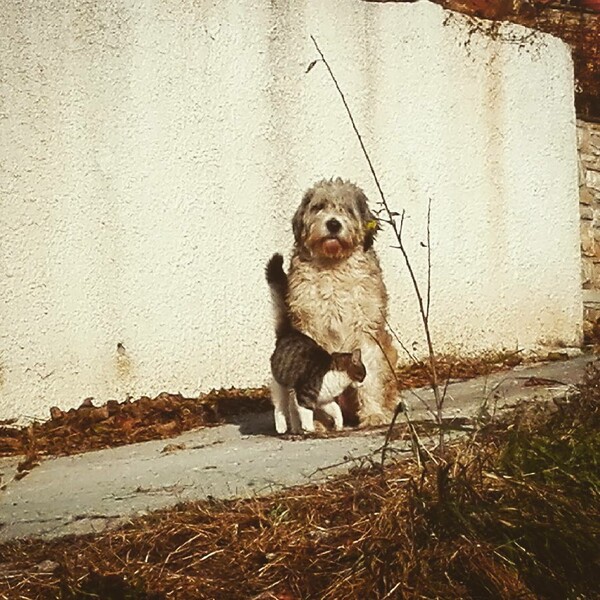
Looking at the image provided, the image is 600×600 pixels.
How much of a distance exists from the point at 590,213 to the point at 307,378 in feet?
17.0

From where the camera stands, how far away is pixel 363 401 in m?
5.52

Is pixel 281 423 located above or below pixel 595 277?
below

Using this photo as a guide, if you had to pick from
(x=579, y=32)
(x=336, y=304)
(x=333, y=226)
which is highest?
(x=579, y=32)

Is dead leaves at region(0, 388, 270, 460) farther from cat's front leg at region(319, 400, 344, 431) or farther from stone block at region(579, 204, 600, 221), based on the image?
stone block at region(579, 204, 600, 221)

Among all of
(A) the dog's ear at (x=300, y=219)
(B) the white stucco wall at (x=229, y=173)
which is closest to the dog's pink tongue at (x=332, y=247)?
(A) the dog's ear at (x=300, y=219)

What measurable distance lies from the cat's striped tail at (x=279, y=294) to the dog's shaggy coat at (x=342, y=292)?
57 millimetres

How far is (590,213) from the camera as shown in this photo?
9.60 metres

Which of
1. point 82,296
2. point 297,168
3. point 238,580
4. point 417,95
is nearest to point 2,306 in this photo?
point 82,296

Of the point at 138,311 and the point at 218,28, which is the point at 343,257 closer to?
the point at 138,311

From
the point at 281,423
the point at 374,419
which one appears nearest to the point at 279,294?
the point at 281,423

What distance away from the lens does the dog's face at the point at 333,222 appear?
18.0ft

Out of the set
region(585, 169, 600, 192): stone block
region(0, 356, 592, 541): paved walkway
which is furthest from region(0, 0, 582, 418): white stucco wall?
region(0, 356, 592, 541): paved walkway

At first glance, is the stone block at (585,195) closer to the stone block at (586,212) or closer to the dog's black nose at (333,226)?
the stone block at (586,212)

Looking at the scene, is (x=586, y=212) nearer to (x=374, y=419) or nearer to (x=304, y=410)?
(x=374, y=419)
